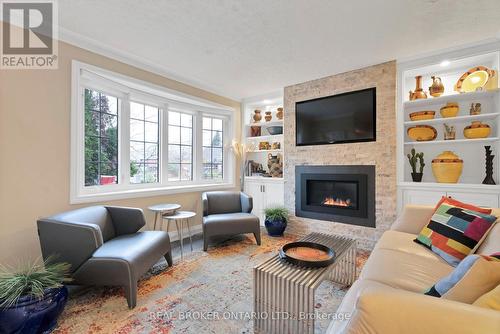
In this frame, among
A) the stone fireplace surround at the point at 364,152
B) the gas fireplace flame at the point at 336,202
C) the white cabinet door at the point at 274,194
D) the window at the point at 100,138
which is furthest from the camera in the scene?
the white cabinet door at the point at 274,194

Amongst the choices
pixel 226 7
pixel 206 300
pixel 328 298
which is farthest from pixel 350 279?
pixel 226 7

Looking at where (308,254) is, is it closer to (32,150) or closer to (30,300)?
(30,300)

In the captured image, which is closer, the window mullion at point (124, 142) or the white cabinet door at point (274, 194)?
the window mullion at point (124, 142)

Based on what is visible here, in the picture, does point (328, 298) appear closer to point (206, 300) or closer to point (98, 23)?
point (206, 300)

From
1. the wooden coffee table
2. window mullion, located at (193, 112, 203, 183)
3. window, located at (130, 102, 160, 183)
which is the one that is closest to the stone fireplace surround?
window mullion, located at (193, 112, 203, 183)

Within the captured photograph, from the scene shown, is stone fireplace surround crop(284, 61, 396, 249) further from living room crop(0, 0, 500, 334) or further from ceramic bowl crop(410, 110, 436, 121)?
ceramic bowl crop(410, 110, 436, 121)

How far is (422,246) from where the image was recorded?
5.95 feet

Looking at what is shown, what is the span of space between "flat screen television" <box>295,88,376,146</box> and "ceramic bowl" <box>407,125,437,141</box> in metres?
0.47

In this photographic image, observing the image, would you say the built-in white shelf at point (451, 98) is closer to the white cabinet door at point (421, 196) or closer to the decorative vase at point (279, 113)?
the white cabinet door at point (421, 196)

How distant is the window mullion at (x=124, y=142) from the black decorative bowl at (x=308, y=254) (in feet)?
7.74

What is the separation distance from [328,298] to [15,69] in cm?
352

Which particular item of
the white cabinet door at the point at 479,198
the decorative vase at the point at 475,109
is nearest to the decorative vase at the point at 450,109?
the decorative vase at the point at 475,109

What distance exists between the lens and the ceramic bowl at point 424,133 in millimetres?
2824

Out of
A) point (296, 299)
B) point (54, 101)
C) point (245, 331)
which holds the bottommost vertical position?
point (245, 331)
